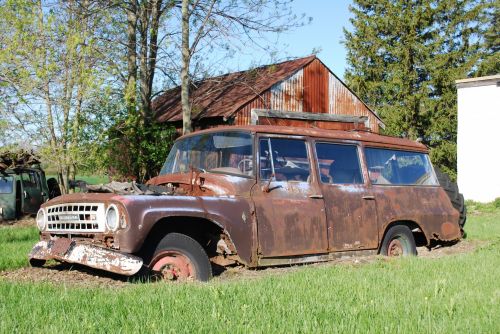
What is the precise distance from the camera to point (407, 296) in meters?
4.71

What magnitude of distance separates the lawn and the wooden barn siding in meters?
15.7

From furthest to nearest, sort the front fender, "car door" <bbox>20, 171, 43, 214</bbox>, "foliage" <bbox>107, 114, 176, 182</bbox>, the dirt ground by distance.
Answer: "foliage" <bbox>107, 114, 176, 182</bbox>, "car door" <bbox>20, 171, 43, 214</bbox>, the dirt ground, the front fender

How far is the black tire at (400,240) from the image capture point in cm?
774

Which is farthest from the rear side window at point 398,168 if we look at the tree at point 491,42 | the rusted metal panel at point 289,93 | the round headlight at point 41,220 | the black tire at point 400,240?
the tree at point 491,42

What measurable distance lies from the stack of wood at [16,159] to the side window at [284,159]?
915cm

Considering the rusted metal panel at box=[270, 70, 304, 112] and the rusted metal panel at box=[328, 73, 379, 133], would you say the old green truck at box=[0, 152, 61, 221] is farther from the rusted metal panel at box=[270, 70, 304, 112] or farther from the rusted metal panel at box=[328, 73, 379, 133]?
the rusted metal panel at box=[328, 73, 379, 133]

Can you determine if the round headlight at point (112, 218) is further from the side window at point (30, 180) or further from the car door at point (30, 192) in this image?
the side window at point (30, 180)

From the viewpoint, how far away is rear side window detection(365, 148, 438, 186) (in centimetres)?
788

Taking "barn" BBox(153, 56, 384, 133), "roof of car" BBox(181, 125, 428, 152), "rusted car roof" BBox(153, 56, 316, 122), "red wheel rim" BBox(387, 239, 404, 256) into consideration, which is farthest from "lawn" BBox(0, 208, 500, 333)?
"barn" BBox(153, 56, 384, 133)

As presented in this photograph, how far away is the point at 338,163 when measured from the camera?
292 inches

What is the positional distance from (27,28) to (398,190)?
10282mm

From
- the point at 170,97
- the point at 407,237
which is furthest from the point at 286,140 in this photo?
the point at 170,97

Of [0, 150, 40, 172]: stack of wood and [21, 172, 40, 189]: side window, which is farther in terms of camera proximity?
[21, 172, 40, 189]: side window

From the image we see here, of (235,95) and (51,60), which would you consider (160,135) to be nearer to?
(235,95)
